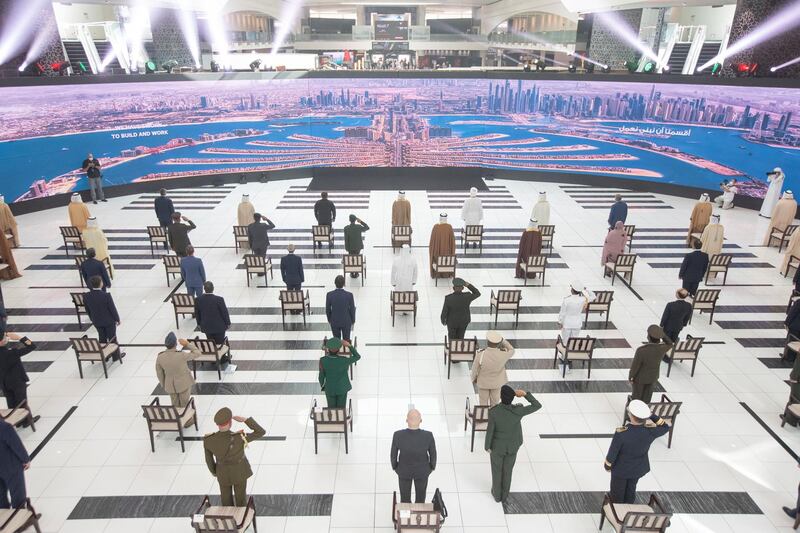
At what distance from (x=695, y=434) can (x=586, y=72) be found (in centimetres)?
1500

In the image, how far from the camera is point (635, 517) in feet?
16.0

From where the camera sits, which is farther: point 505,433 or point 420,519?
point 505,433

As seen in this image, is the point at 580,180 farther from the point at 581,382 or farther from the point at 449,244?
the point at 581,382

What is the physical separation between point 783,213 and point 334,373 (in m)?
12.4

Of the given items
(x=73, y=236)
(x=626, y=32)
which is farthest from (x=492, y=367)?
(x=626, y=32)

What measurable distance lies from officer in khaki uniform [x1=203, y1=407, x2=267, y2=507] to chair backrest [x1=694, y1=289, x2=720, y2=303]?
26.6ft

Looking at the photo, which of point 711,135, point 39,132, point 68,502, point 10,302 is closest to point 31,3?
point 39,132

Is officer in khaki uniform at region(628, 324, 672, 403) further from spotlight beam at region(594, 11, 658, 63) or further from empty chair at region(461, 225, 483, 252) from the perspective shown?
spotlight beam at region(594, 11, 658, 63)

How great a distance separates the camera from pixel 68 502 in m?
5.75

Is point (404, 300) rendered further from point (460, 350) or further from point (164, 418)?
point (164, 418)

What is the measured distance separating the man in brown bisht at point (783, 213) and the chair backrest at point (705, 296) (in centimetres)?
519

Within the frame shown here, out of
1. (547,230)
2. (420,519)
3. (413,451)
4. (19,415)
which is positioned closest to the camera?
(420,519)

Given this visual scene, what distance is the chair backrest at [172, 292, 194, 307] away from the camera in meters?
9.15

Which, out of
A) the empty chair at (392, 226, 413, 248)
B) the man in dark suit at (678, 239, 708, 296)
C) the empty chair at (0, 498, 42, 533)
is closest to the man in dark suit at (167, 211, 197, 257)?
the empty chair at (392, 226, 413, 248)
